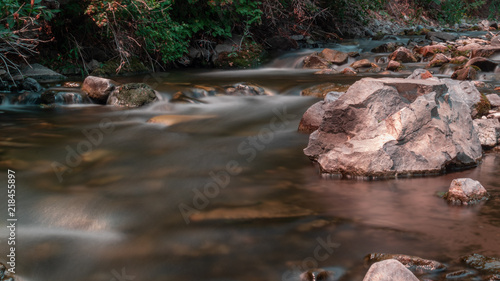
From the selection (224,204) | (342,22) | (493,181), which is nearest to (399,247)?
(224,204)

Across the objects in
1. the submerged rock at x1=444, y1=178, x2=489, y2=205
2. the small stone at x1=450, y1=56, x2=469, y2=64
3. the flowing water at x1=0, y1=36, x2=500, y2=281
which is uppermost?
the submerged rock at x1=444, y1=178, x2=489, y2=205

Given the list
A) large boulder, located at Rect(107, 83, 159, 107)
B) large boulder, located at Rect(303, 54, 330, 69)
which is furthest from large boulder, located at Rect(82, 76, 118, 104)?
large boulder, located at Rect(303, 54, 330, 69)

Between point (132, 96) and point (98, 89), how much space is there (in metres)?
0.73

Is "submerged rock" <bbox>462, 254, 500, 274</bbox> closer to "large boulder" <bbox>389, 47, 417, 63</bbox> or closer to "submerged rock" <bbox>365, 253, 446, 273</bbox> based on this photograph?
→ "submerged rock" <bbox>365, 253, 446, 273</bbox>

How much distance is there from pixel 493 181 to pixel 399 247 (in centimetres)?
166

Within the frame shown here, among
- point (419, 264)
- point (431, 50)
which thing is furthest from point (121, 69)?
point (419, 264)

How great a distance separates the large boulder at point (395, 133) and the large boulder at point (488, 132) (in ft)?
0.82

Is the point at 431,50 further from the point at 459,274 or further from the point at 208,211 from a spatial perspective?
the point at 459,274

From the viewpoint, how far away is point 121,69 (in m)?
10.4

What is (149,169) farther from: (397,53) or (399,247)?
(397,53)

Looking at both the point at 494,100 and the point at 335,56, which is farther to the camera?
the point at 335,56

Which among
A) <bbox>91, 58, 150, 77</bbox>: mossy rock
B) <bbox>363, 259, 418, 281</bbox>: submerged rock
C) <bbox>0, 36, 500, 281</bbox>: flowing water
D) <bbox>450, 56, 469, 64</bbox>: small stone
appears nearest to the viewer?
<bbox>363, 259, 418, 281</bbox>: submerged rock

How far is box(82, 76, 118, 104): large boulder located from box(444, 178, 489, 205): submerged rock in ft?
19.9

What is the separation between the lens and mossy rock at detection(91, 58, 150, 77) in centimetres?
1012
